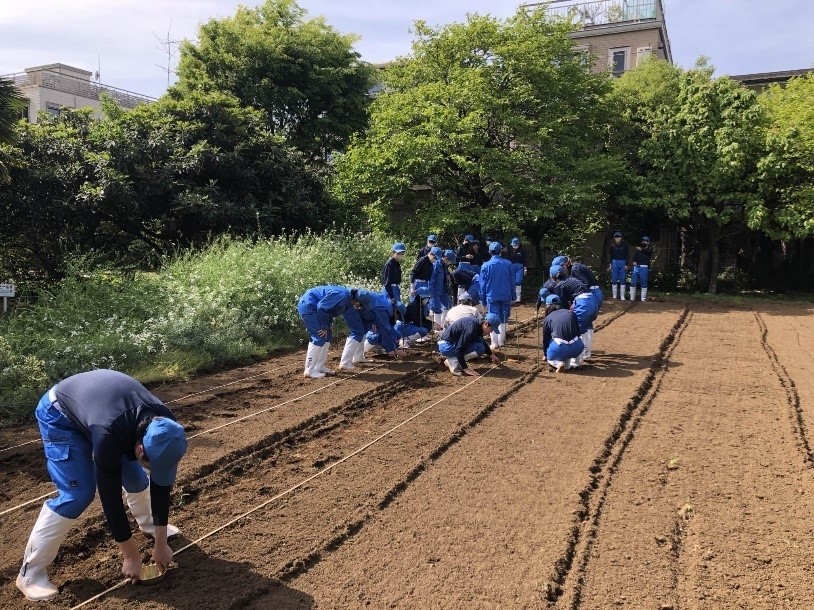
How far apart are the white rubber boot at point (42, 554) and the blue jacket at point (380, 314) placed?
5.70m

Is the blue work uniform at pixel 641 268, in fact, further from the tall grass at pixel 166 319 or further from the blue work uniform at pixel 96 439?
the blue work uniform at pixel 96 439

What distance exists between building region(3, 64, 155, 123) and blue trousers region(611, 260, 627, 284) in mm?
22402

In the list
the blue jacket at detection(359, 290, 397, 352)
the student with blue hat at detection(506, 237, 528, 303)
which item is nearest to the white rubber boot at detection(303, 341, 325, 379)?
the blue jacket at detection(359, 290, 397, 352)

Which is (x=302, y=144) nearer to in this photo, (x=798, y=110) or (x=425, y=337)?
(x=425, y=337)

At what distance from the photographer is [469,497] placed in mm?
5113

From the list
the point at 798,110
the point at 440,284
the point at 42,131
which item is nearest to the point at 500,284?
the point at 440,284

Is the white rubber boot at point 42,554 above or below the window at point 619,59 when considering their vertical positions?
below

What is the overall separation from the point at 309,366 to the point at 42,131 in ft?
35.5

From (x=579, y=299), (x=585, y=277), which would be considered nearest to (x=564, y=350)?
(x=579, y=299)

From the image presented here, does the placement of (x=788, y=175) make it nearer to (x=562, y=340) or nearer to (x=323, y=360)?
(x=562, y=340)

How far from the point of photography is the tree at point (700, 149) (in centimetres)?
1839

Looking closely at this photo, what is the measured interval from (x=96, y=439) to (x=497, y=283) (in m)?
8.34

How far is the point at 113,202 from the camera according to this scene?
15156mm

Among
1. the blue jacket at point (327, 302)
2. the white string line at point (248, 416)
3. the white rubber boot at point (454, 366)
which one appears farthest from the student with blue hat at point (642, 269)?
the blue jacket at point (327, 302)
